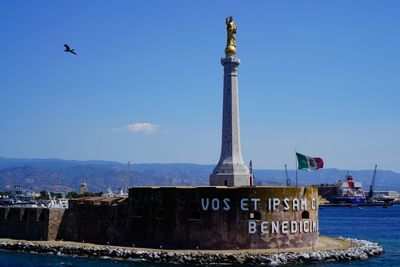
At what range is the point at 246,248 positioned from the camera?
31.1 metres

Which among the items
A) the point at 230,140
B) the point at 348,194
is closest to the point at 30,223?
the point at 230,140

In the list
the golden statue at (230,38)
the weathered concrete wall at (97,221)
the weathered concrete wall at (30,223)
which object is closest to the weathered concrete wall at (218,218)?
the weathered concrete wall at (97,221)

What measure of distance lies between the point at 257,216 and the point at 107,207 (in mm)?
9142

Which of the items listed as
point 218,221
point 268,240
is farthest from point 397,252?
point 218,221

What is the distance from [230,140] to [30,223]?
44.6 ft

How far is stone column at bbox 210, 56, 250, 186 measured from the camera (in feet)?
113

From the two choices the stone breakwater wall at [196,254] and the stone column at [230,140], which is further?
the stone column at [230,140]

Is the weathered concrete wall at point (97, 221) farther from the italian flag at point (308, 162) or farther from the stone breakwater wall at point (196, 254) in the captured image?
the italian flag at point (308, 162)

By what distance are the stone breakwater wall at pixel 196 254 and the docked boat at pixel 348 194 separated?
375 feet

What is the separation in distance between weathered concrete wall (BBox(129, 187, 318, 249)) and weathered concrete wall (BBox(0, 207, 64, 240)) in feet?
19.8

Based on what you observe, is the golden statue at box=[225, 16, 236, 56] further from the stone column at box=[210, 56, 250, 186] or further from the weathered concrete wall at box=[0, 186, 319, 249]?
the weathered concrete wall at box=[0, 186, 319, 249]

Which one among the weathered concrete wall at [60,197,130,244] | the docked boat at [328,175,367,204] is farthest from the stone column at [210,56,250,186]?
the docked boat at [328,175,367,204]

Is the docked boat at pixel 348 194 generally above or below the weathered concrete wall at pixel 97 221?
above

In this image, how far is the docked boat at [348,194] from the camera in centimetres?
14538
